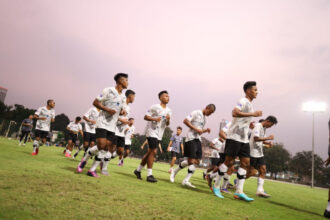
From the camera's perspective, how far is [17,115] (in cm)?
6669

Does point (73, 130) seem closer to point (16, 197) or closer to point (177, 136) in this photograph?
point (177, 136)

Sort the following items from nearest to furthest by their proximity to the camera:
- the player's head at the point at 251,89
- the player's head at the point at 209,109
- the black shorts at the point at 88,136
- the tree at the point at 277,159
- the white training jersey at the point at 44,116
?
the player's head at the point at 251,89 → the player's head at the point at 209,109 → the white training jersey at the point at 44,116 → the black shorts at the point at 88,136 → the tree at the point at 277,159

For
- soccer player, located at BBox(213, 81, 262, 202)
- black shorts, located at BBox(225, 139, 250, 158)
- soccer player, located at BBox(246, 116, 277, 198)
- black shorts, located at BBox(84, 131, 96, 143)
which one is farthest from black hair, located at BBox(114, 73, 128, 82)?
black shorts, located at BBox(84, 131, 96, 143)

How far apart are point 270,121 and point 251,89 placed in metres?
2.43

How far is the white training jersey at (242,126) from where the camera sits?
524 cm

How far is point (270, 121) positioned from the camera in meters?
7.28

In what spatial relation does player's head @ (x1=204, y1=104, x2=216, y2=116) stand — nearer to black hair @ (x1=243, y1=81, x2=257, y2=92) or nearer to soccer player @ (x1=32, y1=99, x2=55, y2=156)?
black hair @ (x1=243, y1=81, x2=257, y2=92)

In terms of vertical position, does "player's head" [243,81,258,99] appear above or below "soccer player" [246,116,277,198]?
above

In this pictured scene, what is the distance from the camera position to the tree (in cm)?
7188

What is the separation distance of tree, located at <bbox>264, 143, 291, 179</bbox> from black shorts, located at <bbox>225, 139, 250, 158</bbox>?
250ft

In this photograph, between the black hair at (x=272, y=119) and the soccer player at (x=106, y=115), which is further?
the black hair at (x=272, y=119)

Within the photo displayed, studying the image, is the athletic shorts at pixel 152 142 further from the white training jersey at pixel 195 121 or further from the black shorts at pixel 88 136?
the black shorts at pixel 88 136

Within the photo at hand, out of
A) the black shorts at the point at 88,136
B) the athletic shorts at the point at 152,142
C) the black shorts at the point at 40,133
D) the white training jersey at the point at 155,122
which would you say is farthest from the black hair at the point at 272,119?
the black shorts at the point at 40,133

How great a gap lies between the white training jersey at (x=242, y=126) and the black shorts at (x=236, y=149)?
95 millimetres
